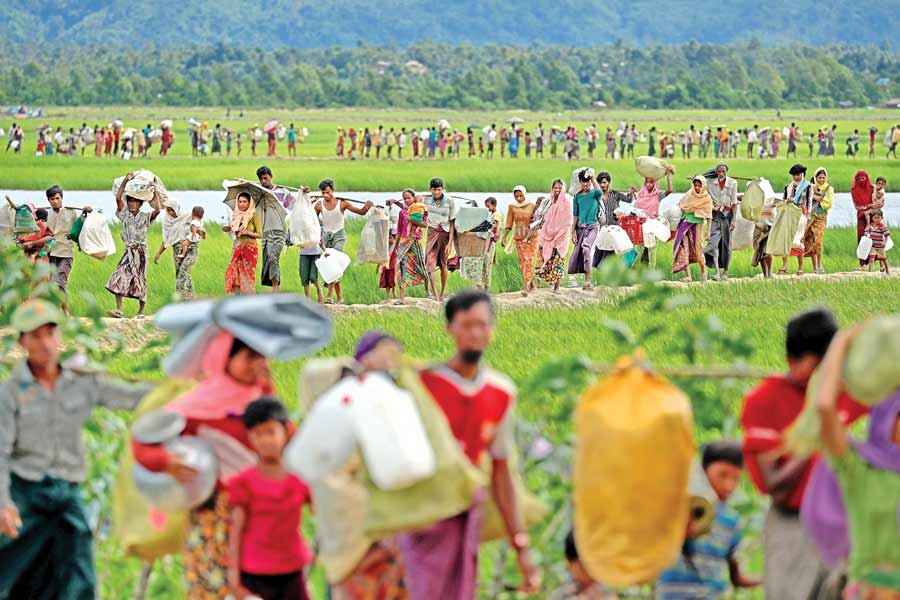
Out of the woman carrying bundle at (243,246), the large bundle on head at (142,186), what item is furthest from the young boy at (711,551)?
the large bundle on head at (142,186)

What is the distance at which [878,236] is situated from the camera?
66.9ft

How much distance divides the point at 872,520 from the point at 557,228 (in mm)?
13183

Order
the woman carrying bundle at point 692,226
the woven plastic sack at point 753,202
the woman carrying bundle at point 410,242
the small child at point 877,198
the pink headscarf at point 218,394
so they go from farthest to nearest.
Result: the small child at point 877,198 < the woven plastic sack at point 753,202 < the woman carrying bundle at point 692,226 < the woman carrying bundle at point 410,242 < the pink headscarf at point 218,394

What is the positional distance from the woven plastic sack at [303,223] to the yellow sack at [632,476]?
39.1ft

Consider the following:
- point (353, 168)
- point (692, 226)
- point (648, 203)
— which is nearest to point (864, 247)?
point (692, 226)

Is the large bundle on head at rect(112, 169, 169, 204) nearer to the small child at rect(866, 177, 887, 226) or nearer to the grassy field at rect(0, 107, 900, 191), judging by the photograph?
the small child at rect(866, 177, 887, 226)

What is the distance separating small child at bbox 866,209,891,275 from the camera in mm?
20328

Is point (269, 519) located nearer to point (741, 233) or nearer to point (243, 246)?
point (243, 246)

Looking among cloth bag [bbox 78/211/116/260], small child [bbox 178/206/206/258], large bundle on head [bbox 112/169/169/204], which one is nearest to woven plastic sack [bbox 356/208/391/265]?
small child [bbox 178/206/206/258]

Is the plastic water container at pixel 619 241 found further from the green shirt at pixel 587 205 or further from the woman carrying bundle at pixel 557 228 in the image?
the woman carrying bundle at pixel 557 228

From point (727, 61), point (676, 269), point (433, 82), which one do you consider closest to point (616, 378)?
point (676, 269)

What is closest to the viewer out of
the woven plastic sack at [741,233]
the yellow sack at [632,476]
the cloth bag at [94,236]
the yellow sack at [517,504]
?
Result: the yellow sack at [632,476]

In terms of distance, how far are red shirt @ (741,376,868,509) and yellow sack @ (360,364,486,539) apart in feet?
2.69

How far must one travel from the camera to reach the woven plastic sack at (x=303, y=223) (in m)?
17.0
